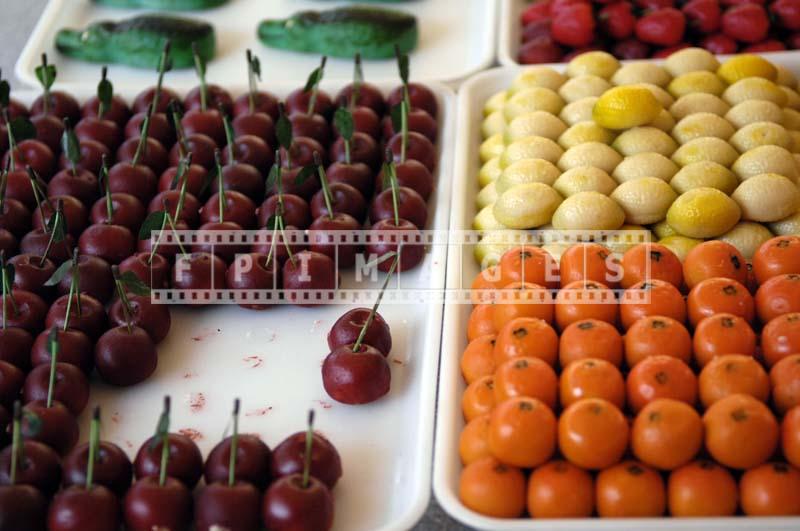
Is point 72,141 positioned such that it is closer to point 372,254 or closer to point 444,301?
point 372,254

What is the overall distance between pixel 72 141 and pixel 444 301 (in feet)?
2.34

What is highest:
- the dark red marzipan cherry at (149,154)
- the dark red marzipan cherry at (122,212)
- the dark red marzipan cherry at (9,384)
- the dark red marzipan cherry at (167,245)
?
the dark red marzipan cherry at (149,154)

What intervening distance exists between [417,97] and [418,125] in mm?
108

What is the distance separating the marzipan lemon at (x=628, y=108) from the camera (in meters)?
1.65

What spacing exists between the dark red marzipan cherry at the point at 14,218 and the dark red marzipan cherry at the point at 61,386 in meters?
0.41

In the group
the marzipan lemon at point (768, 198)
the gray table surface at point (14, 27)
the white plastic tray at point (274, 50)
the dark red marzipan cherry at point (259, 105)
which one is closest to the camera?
the marzipan lemon at point (768, 198)

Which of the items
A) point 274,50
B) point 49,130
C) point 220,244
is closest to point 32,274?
point 220,244

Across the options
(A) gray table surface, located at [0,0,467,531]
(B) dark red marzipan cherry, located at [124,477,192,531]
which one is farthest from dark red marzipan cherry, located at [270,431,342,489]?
(A) gray table surface, located at [0,0,467,531]

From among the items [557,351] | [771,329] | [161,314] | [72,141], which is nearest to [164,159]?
[72,141]

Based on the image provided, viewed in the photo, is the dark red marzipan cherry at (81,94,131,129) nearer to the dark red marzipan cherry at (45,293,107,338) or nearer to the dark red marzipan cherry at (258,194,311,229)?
the dark red marzipan cherry at (258,194,311,229)

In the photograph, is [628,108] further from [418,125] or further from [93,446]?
[93,446]

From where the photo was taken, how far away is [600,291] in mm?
1280

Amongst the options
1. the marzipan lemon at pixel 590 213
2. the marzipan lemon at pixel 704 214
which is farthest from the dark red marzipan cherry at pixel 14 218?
the marzipan lemon at pixel 704 214

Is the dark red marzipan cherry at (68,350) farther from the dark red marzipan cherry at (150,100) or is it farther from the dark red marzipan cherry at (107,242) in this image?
the dark red marzipan cherry at (150,100)
